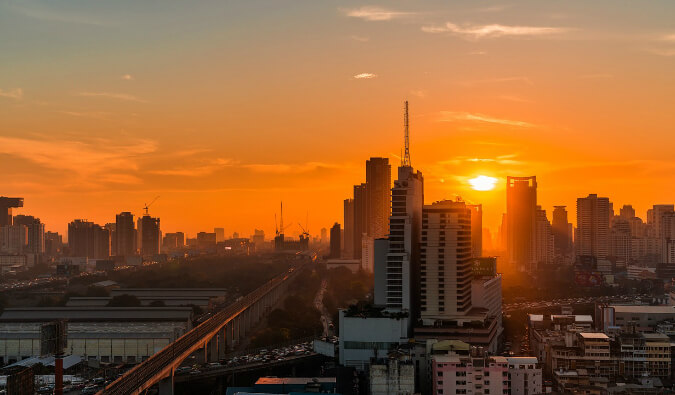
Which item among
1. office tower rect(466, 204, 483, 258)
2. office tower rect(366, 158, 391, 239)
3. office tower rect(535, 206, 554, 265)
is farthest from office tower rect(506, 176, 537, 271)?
office tower rect(466, 204, 483, 258)

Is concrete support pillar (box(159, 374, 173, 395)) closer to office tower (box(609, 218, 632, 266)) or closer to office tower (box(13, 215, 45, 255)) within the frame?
office tower (box(609, 218, 632, 266))

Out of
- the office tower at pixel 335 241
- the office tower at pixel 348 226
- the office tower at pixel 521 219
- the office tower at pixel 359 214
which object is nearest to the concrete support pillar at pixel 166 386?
the office tower at pixel 521 219

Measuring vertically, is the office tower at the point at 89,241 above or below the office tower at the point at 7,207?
below

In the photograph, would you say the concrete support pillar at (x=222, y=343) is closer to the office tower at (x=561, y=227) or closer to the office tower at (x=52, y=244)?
the office tower at (x=561, y=227)

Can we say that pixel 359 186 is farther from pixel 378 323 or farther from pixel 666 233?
pixel 378 323

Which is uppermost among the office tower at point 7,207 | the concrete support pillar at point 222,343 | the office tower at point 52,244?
the office tower at point 7,207

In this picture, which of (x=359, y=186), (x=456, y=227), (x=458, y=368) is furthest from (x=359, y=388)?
(x=359, y=186)
